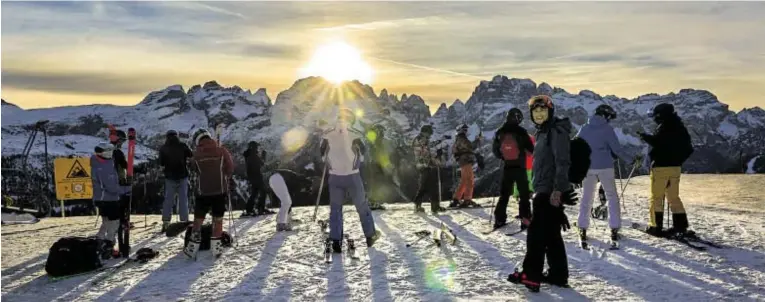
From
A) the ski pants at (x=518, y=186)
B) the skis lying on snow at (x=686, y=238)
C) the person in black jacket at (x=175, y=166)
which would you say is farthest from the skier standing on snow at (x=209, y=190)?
the skis lying on snow at (x=686, y=238)

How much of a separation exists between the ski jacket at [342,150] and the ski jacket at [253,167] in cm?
615

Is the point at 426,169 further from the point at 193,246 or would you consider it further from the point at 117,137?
the point at 117,137

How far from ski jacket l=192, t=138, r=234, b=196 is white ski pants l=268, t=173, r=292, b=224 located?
2.75 metres

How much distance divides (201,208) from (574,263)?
19.0ft

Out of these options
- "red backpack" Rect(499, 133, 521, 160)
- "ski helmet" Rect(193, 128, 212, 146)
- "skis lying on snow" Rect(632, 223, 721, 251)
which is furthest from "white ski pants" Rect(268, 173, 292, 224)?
"skis lying on snow" Rect(632, 223, 721, 251)

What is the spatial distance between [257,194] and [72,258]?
6916 mm

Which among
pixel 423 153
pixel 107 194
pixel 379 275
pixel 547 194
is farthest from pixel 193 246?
pixel 423 153

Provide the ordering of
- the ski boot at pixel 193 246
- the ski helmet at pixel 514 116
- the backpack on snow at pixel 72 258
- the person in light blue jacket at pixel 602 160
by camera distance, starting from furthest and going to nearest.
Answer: the ski helmet at pixel 514 116 → the person in light blue jacket at pixel 602 160 → the ski boot at pixel 193 246 → the backpack on snow at pixel 72 258

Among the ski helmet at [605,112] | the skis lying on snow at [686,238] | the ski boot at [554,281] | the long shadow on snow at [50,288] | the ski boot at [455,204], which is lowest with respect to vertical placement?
the long shadow on snow at [50,288]

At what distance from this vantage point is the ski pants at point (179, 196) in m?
13.2

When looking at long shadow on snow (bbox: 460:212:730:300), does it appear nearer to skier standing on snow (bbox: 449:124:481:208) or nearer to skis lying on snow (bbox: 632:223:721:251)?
skis lying on snow (bbox: 632:223:721:251)

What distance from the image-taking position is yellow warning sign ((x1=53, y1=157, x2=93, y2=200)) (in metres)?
20.1

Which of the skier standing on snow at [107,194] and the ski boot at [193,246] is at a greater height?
the skier standing on snow at [107,194]

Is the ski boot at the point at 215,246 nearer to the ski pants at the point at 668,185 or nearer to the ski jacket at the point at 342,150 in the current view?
the ski jacket at the point at 342,150
